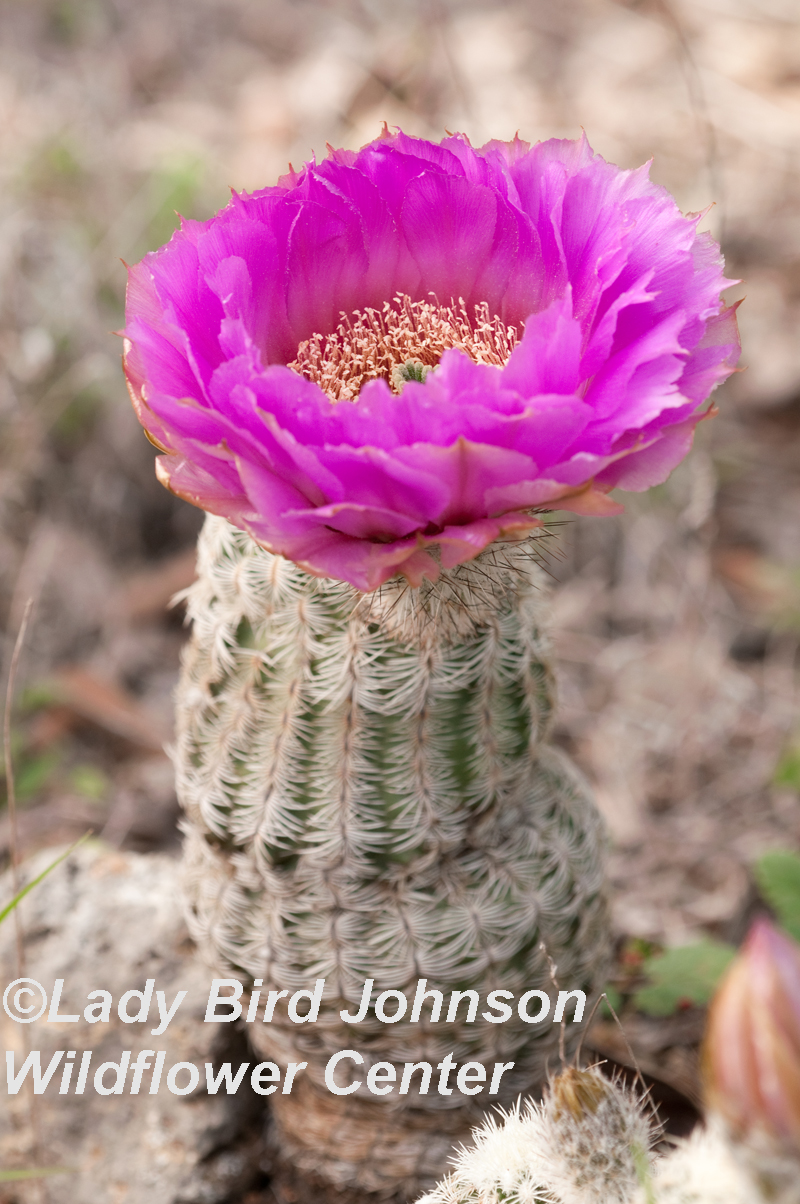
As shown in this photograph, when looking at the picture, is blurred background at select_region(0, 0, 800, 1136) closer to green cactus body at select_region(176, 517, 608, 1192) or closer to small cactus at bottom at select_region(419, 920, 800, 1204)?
green cactus body at select_region(176, 517, 608, 1192)

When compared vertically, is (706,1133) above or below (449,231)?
below

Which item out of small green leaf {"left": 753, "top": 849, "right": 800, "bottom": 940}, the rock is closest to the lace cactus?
the rock

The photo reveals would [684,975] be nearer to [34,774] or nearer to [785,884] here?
[785,884]

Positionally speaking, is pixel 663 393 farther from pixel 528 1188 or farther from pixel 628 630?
pixel 628 630

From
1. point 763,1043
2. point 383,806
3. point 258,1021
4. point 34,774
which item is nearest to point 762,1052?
point 763,1043

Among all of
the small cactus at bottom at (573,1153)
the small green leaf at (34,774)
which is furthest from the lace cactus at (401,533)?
the small green leaf at (34,774)

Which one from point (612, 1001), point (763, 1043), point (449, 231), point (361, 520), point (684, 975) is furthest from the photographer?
point (612, 1001)
